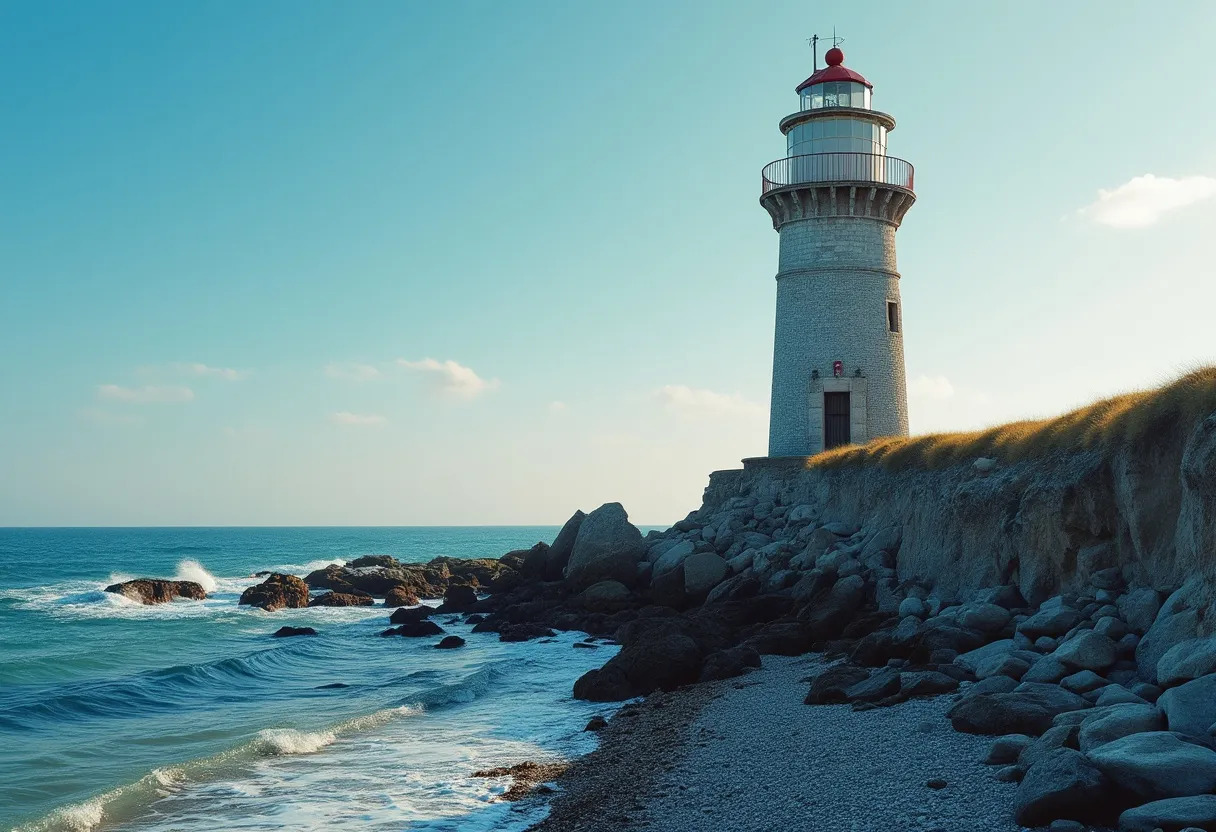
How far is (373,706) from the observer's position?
14.7 m

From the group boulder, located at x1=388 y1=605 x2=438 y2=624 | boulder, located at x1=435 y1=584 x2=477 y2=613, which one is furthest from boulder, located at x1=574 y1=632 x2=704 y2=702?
boulder, located at x1=435 y1=584 x2=477 y2=613

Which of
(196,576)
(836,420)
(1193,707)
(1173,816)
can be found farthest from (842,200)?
(196,576)

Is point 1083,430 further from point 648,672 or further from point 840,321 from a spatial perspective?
point 840,321

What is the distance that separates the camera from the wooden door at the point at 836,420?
23.6 meters

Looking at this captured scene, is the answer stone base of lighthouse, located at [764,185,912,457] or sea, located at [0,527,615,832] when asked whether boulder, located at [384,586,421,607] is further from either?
stone base of lighthouse, located at [764,185,912,457]

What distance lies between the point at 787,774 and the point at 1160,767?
327cm

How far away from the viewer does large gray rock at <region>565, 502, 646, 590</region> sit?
74.5ft

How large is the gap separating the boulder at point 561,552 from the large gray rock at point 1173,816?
20.5 metres

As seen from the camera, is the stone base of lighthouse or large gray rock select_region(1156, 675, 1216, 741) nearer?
large gray rock select_region(1156, 675, 1216, 741)

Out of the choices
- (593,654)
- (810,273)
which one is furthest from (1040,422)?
(810,273)

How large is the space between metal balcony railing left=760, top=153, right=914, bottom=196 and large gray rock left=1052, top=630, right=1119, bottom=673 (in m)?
16.3

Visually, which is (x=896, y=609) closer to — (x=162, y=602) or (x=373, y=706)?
(x=373, y=706)

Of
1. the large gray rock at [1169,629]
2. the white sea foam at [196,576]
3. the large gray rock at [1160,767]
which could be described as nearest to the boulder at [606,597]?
the large gray rock at [1169,629]

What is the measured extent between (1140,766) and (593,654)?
12.7 m
